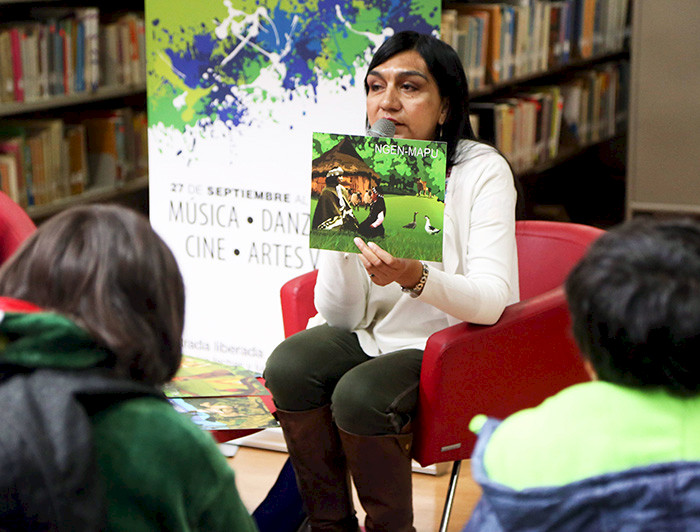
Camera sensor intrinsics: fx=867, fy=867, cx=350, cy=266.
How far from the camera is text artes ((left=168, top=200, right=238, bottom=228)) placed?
98.8 inches

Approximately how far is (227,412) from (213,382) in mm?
210

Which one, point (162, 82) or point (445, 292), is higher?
point (162, 82)

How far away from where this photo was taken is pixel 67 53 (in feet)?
10.6

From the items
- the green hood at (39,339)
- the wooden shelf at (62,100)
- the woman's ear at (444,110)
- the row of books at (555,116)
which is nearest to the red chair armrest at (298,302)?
the woman's ear at (444,110)

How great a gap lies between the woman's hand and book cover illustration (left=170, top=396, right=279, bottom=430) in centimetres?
44

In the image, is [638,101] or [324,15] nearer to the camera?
[324,15]

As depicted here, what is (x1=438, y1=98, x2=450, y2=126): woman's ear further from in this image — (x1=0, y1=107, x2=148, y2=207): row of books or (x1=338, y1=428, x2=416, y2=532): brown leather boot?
(x1=0, y1=107, x2=148, y2=207): row of books

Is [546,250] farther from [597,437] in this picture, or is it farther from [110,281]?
[110,281]

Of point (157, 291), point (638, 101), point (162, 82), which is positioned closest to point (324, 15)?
point (162, 82)

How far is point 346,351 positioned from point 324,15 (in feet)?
3.11

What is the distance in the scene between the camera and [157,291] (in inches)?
39.2

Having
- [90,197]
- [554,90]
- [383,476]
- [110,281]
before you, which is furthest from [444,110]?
[554,90]

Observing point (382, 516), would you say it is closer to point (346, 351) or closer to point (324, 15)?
point (346, 351)

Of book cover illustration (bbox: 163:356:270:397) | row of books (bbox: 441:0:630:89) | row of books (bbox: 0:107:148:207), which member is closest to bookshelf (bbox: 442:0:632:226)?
row of books (bbox: 441:0:630:89)
